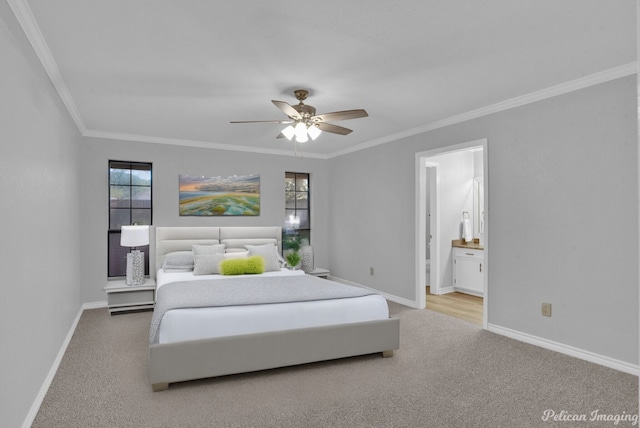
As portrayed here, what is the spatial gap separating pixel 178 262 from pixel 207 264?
1.96ft

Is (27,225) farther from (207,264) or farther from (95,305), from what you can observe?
A: (95,305)

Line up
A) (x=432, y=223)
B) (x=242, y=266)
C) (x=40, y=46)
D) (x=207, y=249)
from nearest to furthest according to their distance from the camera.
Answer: (x=40, y=46), (x=242, y=266), (x=207, y=249), (x=432, y=223)

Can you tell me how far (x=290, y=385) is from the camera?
2.85 meters

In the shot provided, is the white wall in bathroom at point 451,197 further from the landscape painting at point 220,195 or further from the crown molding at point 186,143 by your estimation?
the landscape painting at point 220,195

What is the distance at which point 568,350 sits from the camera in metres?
3.42

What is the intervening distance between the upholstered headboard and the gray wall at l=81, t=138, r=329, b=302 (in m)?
0.17

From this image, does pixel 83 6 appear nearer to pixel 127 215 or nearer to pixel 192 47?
pixel 192 47

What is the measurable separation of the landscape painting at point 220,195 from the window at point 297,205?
2.09 feet

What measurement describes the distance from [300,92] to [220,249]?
9.10ft

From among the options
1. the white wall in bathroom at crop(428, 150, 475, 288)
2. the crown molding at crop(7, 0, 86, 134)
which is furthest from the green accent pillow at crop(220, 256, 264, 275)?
the white wall in bathroom at crop(428, 150, 475, 288)

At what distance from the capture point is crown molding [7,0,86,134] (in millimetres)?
2135

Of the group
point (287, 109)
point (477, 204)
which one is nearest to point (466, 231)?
point (477, 204)

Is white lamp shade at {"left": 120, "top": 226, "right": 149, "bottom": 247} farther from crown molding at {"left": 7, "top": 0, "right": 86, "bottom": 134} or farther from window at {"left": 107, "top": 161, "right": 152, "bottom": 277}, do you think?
crown molding at {"left": 7, "top": 0, "right": 86, "bottom": 134}

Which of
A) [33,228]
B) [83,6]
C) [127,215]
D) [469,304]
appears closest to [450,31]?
[83,6]
